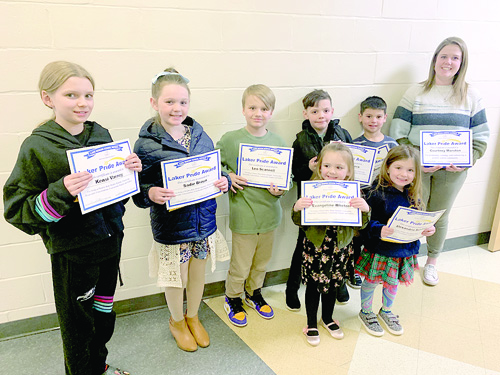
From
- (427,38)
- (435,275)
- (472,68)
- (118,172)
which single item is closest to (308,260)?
(118,172)

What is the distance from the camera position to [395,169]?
1968mm

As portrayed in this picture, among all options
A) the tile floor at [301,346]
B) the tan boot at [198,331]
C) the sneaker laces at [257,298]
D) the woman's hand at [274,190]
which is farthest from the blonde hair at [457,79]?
the tan boot at [198,331]

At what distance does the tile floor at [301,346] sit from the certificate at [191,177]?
3.03 ft

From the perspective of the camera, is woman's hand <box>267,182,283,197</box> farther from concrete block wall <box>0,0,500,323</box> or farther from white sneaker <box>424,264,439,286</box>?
white sneaker <box>424,264,439,286</box>

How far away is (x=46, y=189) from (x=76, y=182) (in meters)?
0.12

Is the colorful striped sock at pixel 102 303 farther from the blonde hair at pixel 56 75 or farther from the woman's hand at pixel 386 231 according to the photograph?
the woman's hand at pixel 386 231

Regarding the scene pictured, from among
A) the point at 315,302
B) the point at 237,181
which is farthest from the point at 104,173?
the point at 315,302

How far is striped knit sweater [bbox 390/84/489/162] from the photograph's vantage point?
8.17ft

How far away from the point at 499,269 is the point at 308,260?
6.47ft

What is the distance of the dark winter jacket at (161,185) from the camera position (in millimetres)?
1735

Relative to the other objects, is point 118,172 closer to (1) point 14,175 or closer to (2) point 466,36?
(1) point 14,175

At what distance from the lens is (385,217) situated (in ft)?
6.64

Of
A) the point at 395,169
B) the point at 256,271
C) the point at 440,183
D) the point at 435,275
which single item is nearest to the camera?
the point at 395,169

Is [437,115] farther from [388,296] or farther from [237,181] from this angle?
[237,181]
